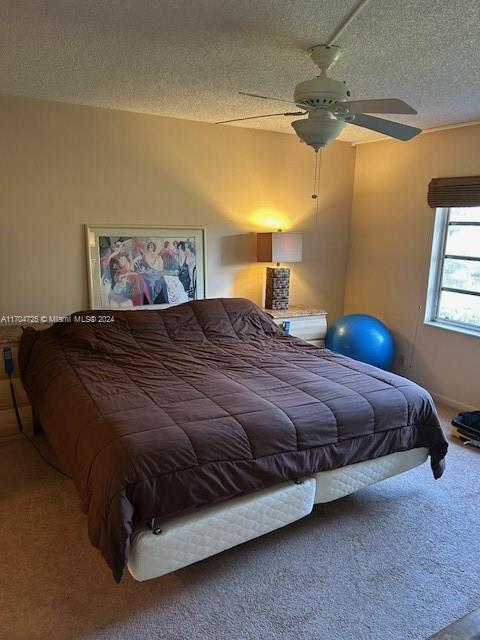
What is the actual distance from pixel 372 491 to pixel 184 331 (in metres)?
1.77

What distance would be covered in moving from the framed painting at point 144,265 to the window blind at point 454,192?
2.07m

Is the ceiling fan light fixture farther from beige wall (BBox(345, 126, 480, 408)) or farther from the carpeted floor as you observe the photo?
beige wall (BBox(345, 126, 480, 408))

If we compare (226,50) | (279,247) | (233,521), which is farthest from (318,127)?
(279,247)

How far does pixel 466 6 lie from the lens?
1.82 m

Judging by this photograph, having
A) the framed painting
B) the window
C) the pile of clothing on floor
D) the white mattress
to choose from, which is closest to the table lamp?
the framed painting

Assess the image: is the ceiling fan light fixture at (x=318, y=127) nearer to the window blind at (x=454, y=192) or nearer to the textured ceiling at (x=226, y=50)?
the textured ceiling at (x=226, y=50)

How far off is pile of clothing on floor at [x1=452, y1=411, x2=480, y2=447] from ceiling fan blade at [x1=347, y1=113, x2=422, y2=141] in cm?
220

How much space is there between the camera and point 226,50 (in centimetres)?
232

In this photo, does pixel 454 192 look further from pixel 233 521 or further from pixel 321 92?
pixel 233 521

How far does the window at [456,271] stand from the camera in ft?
12.8

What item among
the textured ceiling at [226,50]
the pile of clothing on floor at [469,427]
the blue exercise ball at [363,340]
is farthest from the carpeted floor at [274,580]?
the textured ceiling at [226,50]

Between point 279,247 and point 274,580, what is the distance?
2828 millimetres

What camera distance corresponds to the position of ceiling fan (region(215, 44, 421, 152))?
2020 mm

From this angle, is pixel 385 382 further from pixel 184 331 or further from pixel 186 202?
pixel 186 202
